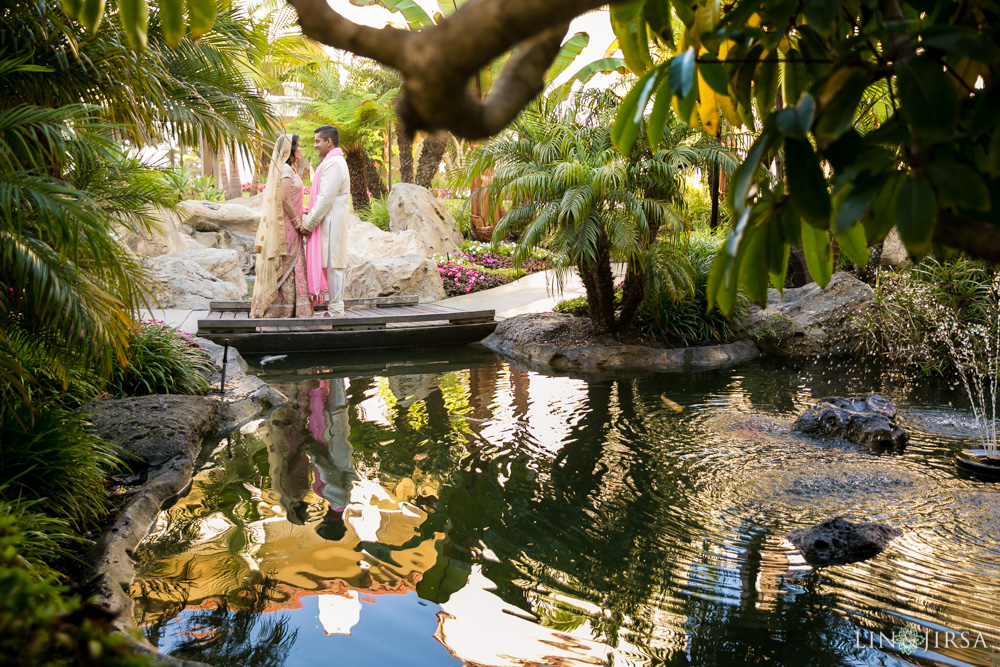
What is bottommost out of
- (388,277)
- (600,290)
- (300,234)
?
(600,290)

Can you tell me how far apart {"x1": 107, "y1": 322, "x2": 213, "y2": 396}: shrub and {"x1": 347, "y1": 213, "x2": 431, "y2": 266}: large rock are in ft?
30.6

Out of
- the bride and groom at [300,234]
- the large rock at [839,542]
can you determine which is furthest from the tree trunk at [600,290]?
the large rock at [839,542]

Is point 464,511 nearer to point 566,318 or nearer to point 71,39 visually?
point 71,39

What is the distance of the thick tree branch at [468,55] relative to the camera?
2.49 feet

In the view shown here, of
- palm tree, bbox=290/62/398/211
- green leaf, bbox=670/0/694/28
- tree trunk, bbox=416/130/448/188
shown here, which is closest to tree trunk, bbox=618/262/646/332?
green leaf, bbox=670/0/694/28

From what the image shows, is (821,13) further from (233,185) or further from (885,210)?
(233,185)

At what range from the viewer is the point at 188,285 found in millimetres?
12602

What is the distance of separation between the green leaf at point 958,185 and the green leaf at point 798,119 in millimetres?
168

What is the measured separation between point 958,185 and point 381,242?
1720cm

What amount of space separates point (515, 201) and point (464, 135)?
31.7ft

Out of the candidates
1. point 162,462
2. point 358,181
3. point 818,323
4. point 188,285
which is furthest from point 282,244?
point 358,181

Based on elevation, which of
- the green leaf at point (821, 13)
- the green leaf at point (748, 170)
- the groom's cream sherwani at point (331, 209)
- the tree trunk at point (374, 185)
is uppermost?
the tree trunk at point (374, 185)

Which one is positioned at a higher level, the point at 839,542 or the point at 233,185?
the point at 233,185

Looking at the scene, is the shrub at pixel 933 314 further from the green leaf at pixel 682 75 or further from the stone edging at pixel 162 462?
the green leaf at pixel 682 75
